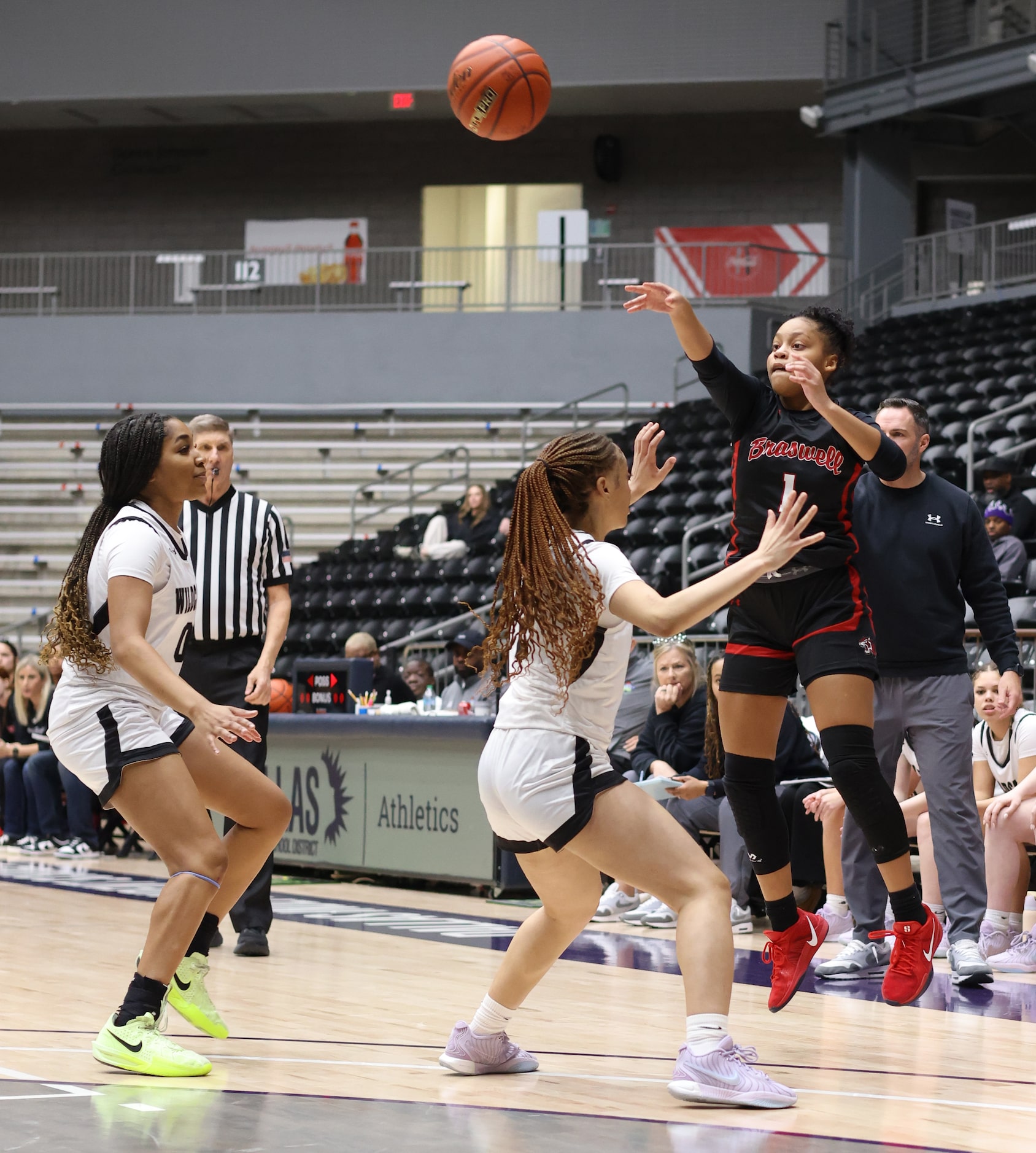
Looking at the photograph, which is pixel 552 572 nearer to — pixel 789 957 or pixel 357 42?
pixel 789 957

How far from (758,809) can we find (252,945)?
2182 mm

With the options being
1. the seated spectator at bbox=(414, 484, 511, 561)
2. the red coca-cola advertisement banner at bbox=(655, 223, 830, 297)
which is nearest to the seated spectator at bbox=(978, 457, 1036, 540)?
the seated spectator at bbox=(414, 484, 511, 561)

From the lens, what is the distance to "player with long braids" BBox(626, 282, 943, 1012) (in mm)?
4184

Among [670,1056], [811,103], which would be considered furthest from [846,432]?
[811,103]

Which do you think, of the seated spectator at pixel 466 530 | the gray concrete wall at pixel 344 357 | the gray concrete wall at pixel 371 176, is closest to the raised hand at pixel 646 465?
the seated spectator at pixel 466 530

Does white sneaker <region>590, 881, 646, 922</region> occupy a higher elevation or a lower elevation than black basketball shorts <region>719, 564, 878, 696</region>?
lower

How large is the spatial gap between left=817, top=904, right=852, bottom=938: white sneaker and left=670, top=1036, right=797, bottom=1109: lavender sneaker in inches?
111

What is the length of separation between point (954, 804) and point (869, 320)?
15656 mm

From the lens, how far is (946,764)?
507cm

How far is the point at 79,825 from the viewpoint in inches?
398

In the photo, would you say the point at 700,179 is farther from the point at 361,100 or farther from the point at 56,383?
the point at 56,383

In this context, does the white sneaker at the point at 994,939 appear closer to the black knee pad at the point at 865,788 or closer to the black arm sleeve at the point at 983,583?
the black arm sleeve at the point at 983,583

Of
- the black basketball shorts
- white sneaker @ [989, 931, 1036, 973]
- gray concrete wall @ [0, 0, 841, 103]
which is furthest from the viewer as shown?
gray concrete wall @ [0, 0, 841, 103]

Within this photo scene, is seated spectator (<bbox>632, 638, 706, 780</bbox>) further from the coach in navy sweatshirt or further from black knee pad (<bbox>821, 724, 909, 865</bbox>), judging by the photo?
black knee pad (<bbox>821, 724, 909, 865</bbox>)
